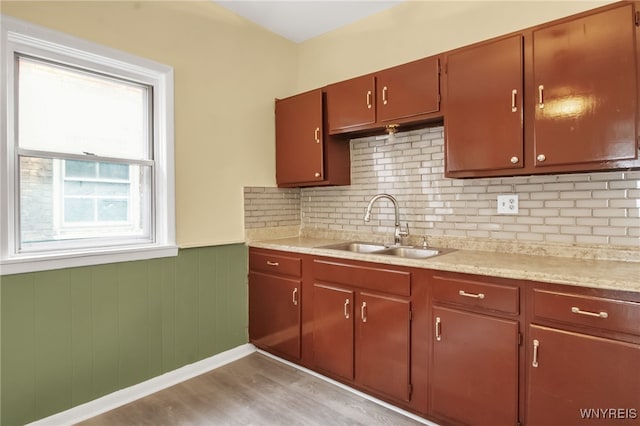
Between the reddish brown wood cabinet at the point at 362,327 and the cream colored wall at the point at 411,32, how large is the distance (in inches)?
66.9

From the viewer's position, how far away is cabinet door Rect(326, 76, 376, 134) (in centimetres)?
Answer: 248

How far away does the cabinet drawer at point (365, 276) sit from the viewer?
2.01 m

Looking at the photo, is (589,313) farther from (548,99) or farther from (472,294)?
(548,99)

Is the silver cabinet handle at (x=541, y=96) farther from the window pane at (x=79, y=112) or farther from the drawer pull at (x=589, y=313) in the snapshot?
the window pane at (x=79, y=112)

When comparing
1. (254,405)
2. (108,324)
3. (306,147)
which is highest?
(306,147)

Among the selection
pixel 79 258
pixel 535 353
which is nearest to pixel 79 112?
pixel 79 258

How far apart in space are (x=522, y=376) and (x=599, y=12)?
69.0 inches

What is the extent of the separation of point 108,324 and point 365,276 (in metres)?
1.62

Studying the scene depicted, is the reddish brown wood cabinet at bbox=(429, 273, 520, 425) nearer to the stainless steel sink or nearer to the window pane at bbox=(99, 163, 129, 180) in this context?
the stainless steel sink

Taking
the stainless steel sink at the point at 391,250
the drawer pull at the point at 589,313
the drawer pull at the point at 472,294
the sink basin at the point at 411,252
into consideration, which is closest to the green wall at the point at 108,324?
the stainless steel sink at the point at 391,250

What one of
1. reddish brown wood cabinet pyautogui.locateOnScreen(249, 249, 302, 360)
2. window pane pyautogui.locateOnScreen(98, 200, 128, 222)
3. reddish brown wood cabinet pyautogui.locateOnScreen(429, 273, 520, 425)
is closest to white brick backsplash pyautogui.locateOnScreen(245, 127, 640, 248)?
reddish brown wood cabinet pyautogui.locateOnScreen(249, 249, 302, 360)

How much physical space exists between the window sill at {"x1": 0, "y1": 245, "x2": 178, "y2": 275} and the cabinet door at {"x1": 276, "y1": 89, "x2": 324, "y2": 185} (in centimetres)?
115

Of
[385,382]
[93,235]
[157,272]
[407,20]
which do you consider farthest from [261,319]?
[407,20]

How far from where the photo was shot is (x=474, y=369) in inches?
68.7
